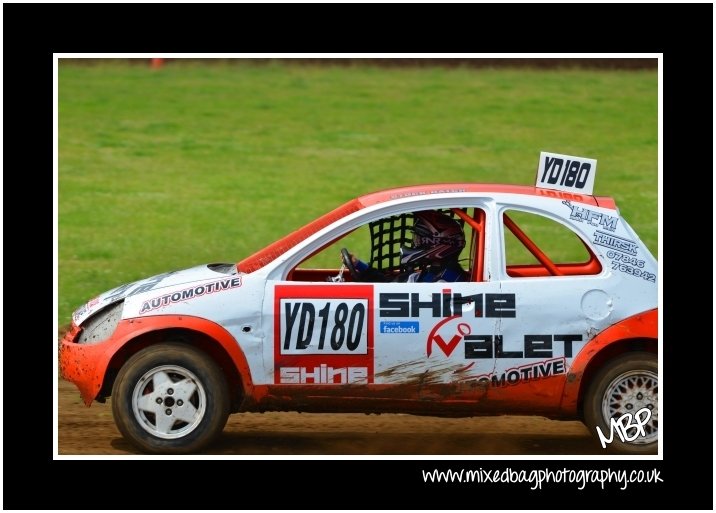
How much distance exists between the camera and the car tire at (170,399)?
298 inches

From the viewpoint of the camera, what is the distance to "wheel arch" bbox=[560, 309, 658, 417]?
7.61 metres

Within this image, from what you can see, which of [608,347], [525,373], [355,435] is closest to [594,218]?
[608,347]

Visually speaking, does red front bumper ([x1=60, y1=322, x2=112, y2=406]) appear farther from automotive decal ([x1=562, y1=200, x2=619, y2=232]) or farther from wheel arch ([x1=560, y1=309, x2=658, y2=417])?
automotive decal ([x1=562, y1=200, x2=619, y2=232])

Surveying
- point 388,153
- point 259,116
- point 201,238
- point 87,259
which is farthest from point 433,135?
point 87,259

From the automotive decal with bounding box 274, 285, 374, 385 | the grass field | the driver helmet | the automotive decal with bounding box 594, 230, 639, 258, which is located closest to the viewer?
the automotive decal with bounding box 274, 285, 374, 385

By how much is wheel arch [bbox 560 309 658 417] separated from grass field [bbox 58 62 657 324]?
260 inches

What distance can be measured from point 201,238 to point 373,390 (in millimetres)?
8378

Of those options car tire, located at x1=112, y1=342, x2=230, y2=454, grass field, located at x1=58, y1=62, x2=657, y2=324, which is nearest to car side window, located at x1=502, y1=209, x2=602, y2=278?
grass field, located at x1=58, y1=62, x2=657, y2=324

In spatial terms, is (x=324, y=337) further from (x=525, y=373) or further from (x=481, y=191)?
(x=481, y=191)

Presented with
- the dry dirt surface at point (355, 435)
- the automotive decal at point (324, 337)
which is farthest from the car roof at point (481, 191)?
the dry dirt surface at point (355, 435)

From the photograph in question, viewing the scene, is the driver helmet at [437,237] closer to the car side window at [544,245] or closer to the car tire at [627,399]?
the car tire at [627,399]

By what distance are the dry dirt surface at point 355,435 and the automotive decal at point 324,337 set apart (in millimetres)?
801

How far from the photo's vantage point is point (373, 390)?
7605 millimetres

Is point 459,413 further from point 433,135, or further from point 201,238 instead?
point 433,135
